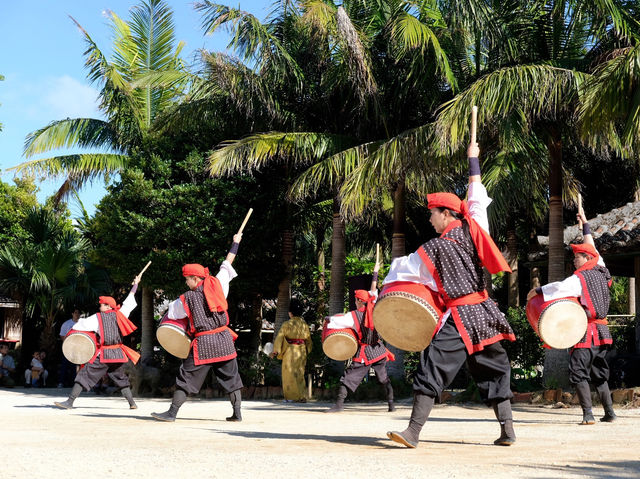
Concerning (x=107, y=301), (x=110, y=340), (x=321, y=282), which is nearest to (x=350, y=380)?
(x=110, y=340)

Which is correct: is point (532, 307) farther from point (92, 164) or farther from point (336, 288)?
point (92, 164)

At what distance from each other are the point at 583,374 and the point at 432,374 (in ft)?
10.1

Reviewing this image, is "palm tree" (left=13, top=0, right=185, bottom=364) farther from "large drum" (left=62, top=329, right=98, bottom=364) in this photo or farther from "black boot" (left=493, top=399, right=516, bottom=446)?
"black boot" (left=493, top=399, right=516, bottom=446)

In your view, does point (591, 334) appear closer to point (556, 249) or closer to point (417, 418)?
point (417, 418)

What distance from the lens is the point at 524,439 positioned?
5965mm

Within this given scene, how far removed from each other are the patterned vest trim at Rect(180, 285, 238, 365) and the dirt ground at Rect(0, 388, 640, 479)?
28.5 inches

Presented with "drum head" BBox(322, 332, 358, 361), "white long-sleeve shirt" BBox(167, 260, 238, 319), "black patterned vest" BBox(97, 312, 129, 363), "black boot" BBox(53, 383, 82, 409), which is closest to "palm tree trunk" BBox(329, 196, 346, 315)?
"drum head" BBox(322, 332, 358, 361)

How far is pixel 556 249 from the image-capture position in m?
11.4

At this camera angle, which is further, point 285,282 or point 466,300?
point 285,282

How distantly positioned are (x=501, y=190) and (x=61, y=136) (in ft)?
31.9

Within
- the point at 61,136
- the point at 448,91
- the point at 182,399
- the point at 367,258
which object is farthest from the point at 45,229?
the point at 182,399

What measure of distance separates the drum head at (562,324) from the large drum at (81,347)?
6074 mm

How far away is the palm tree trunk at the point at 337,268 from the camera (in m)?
14.1

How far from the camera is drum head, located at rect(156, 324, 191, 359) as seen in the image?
8.32 metres
